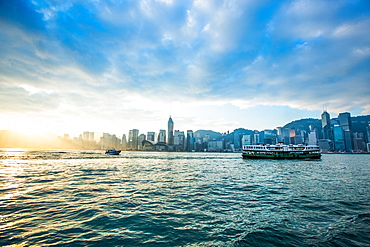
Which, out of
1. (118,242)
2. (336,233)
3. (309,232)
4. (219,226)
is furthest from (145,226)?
(336,233)

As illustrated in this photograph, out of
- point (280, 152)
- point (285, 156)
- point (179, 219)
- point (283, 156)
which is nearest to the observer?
point (179, 219)

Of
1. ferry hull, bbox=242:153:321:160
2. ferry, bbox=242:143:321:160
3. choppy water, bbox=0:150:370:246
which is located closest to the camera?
choppy water, bbox=0:150:370:246

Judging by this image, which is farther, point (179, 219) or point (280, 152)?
point (280, 152)

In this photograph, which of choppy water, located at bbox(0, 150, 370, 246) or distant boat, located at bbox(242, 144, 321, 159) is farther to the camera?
distant boat, located at bbox(242, 144, 321, 159)

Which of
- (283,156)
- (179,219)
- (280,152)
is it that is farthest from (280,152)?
(179,219)

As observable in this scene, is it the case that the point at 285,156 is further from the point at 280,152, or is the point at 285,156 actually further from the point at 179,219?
the point at 179,219

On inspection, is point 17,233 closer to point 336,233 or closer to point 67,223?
point 67,223

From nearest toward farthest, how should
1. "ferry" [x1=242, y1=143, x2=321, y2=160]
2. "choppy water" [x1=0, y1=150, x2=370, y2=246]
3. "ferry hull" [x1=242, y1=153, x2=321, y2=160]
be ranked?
"choppy water" [x1=0, y1=150, x2=370, y2=246]
"ferry hull" [x1=242, y1=153, x2=321, y2=160]
"ferry" [x1=242, y1=143, x2=321, y2=160]

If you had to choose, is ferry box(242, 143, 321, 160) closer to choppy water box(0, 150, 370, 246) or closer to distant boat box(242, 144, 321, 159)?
distant boat box(242, 144, 321, 159)

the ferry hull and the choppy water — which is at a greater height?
the choppy water

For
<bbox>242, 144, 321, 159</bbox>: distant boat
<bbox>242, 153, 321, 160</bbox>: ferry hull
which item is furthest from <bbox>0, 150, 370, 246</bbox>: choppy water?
<bbox>242, 144, 321, 159</bbox>: distant boat

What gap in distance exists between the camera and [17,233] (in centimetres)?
982

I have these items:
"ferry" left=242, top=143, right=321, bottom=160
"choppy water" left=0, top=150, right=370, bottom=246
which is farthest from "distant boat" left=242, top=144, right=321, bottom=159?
"choppy water" left=0, top=150, right=370, bottom=246

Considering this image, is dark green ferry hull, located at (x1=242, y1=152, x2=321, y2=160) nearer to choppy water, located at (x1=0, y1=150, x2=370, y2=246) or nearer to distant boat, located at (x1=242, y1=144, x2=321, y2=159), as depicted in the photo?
distant boat, located at (x1=242, y1=144, x2=321, y2=159)
